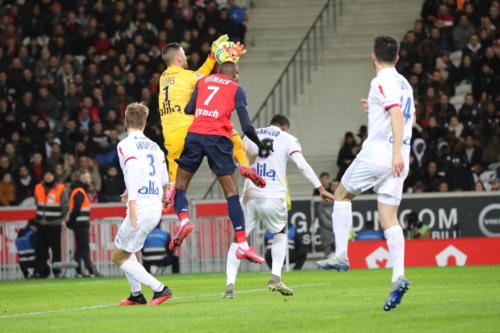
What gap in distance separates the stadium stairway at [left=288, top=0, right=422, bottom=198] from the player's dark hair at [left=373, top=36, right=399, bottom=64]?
685 inches

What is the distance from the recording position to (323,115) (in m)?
30.1

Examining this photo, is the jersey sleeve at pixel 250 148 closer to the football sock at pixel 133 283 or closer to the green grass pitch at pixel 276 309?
the green grass pitch at pixel 276 309

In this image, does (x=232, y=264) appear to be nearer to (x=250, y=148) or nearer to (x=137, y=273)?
(x=137, y=273)

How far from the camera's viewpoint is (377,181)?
1064 centimetres

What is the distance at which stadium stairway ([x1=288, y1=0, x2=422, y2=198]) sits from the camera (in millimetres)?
29094

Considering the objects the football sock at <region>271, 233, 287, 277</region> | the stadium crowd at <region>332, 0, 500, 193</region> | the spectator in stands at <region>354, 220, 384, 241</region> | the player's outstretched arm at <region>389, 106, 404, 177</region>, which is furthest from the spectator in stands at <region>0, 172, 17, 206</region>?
the player's outstretched arm at <region>389, 106, 404, 177</region>

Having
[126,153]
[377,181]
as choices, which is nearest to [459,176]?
[126,153]

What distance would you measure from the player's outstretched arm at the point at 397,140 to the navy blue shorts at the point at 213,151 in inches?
116

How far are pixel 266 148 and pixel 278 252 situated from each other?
129cm

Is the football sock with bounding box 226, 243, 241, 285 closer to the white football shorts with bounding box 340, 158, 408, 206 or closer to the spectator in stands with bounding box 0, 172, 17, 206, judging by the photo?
the white football shorts with bounding box 340, 158, 408, 206

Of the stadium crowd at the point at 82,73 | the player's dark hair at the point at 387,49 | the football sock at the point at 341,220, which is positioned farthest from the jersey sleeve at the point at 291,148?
the stadium crowd at the point at 82,73

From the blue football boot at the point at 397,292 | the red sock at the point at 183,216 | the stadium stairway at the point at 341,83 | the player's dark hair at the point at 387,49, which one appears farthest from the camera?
the stadium stairway at the point at 341,83

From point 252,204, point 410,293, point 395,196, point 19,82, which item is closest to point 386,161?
point 395,196

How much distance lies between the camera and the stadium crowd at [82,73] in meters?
27.8
